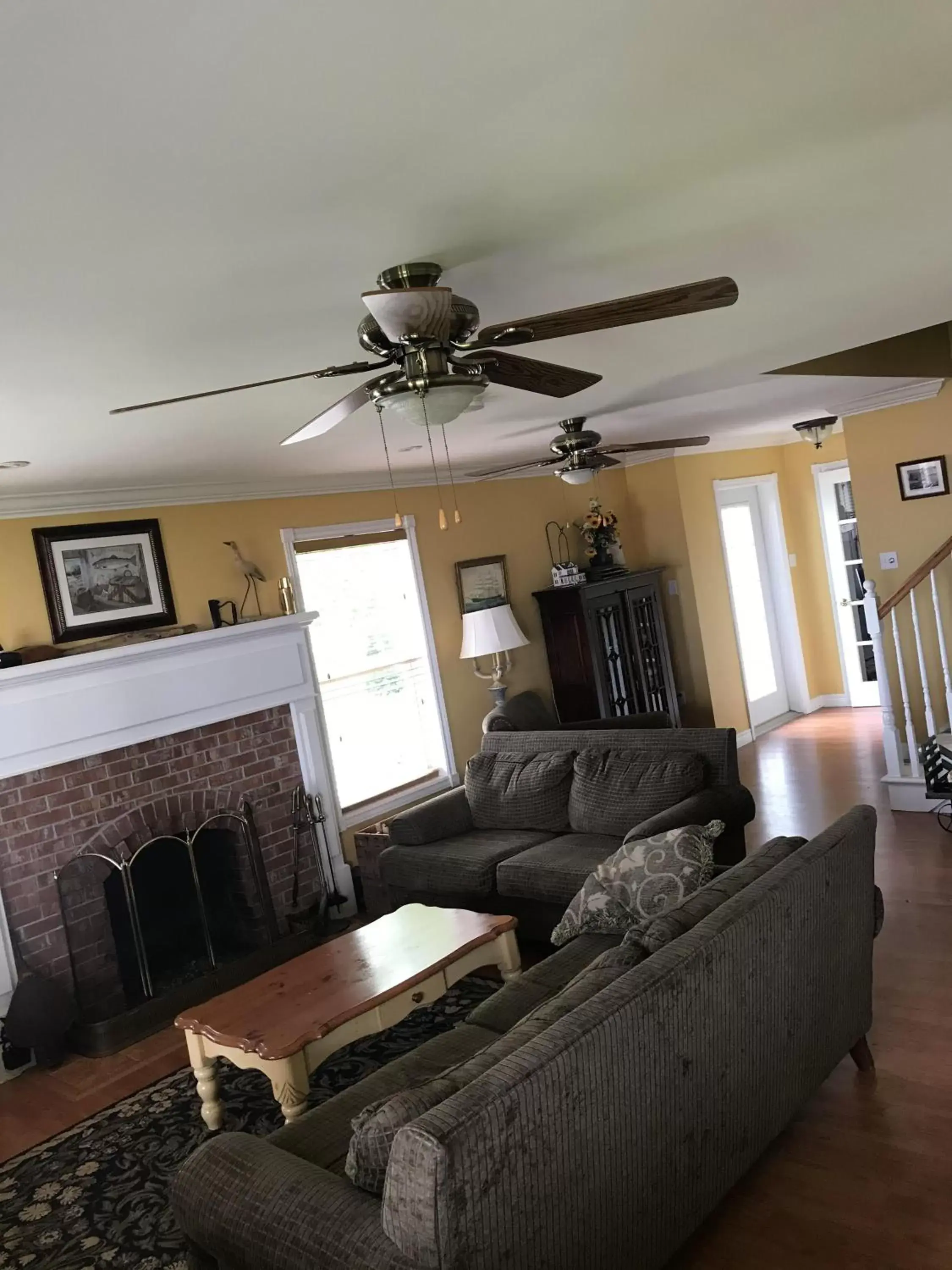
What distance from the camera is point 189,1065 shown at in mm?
3986

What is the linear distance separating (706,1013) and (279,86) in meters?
2.06

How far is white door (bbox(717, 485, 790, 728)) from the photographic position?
8141mm

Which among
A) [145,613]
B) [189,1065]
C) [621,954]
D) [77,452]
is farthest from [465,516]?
[621,954]

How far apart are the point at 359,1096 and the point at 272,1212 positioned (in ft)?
1.95

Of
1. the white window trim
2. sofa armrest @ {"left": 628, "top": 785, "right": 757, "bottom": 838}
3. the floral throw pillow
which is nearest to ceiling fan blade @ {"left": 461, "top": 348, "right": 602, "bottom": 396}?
the floral throw pillow

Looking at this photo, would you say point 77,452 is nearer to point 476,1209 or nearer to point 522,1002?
point 522,1002

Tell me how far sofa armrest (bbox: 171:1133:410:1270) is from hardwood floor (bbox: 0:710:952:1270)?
0.96 metres

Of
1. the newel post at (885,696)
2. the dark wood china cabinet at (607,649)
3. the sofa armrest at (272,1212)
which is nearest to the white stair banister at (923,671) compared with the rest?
the newel post at (885,696)

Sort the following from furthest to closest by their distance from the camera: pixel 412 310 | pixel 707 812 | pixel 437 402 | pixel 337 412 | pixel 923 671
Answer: pixel 923 671 → pixel 707 812 → pixel 337 412 → pixel 437 402 → pixel 412 310

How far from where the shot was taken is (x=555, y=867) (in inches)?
165

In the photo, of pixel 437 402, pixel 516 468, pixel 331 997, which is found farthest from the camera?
pixel 516 468

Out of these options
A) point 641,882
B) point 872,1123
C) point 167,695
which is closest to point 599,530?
point 167,695

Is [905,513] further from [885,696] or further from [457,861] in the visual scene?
[457,861]

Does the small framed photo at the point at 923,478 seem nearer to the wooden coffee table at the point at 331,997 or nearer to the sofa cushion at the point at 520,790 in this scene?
the sofa cushion at the point at 520,790
